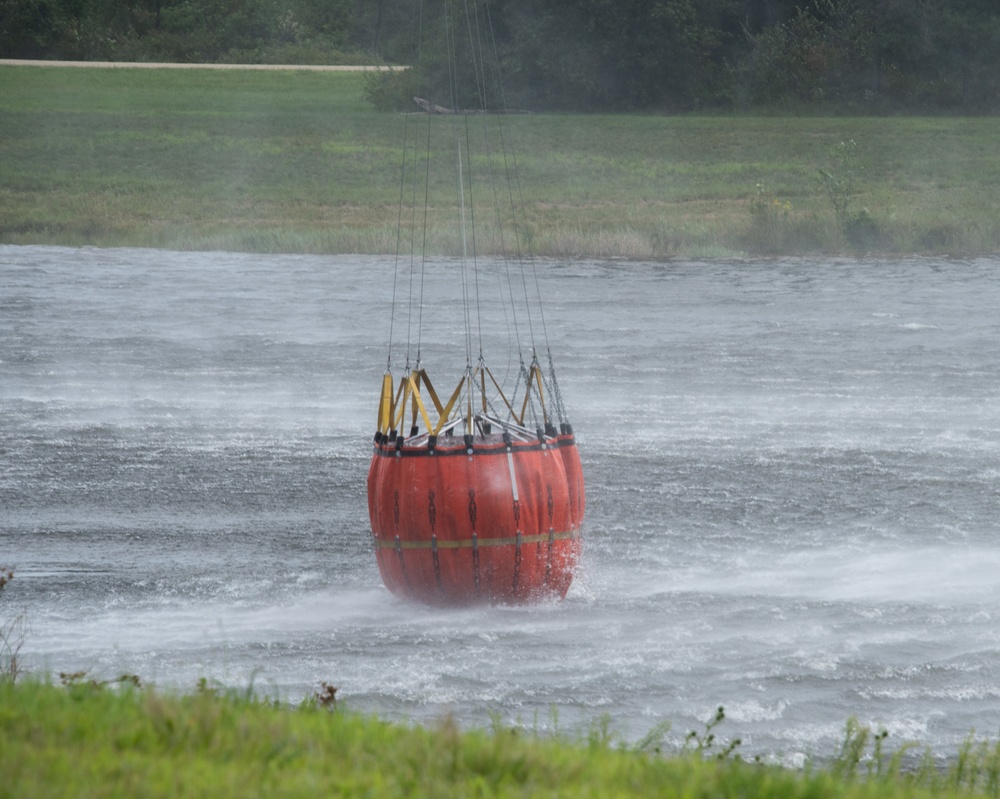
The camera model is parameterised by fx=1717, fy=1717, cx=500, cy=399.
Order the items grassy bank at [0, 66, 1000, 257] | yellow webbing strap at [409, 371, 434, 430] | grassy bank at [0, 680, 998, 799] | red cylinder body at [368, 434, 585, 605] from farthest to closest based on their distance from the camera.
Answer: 1. grassy bank at [0, 66, 1000, 257]
2. yellow webbing strap at [409, 371, 434, 430]
3. red cylinder body at [368, 434, 585, 605]
4. grassy bank at [0, 680, 998, 799]

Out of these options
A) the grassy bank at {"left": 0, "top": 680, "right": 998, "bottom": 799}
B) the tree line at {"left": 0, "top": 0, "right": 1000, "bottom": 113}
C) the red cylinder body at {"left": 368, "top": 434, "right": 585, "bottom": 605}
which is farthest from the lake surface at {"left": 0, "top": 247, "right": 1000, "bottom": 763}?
the tree line at {"left": 0, "top": 0, "right": 1000, "bottom": 113}

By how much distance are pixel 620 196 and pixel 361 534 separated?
4379 centimetres

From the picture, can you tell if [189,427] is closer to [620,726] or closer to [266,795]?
[620,726]

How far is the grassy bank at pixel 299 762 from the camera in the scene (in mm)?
5375

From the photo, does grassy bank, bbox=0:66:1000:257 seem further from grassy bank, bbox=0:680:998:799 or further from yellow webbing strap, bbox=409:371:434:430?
grassy bank, bbox=0:680:998:799

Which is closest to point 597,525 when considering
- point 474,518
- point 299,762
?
point 474,518

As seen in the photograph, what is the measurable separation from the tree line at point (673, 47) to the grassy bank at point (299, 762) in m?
64.8

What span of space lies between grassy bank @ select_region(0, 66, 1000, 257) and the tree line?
2.10 m

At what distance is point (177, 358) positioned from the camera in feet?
94.6

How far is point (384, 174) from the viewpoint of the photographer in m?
61.1

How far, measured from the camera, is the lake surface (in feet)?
36.2

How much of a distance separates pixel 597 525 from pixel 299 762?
10351mm

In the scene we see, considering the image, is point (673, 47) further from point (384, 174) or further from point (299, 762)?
point (299, 762)

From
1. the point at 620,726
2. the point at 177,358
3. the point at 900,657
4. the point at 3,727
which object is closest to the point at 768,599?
the point at 900,657
